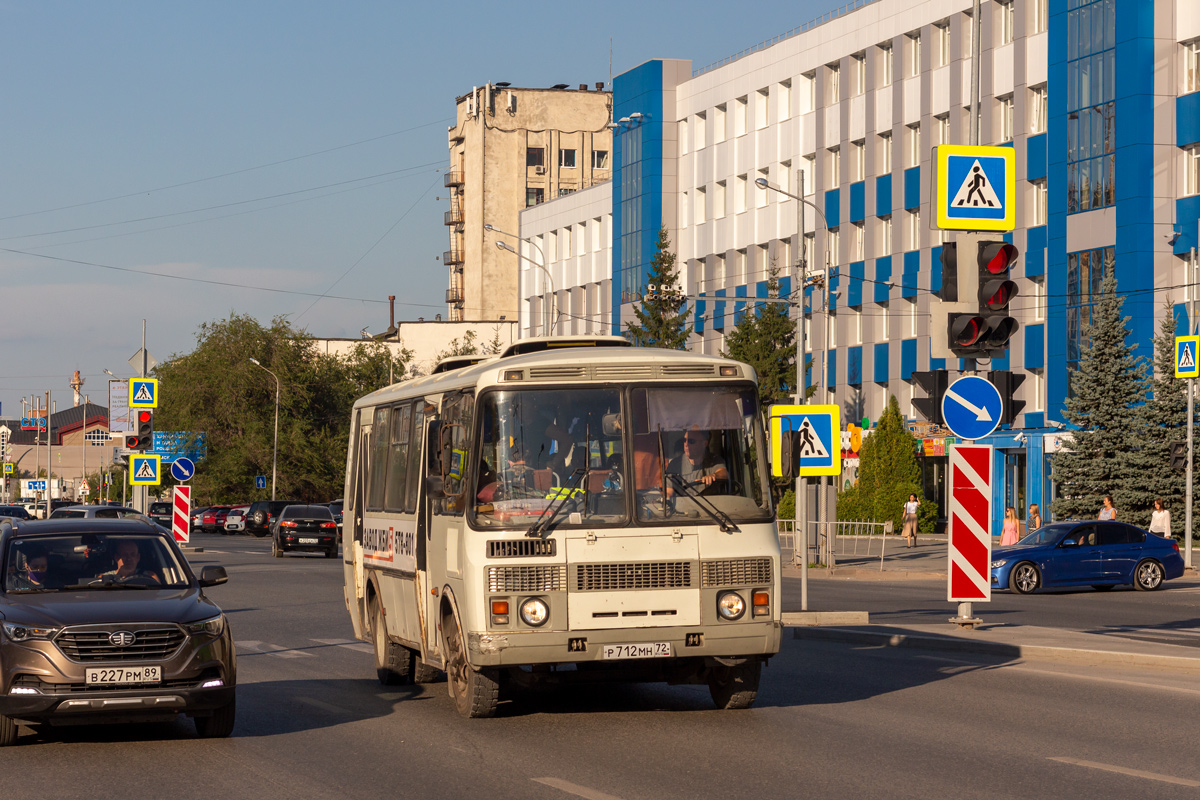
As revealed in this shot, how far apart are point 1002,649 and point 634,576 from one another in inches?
272

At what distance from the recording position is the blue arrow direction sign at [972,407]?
1769 cm

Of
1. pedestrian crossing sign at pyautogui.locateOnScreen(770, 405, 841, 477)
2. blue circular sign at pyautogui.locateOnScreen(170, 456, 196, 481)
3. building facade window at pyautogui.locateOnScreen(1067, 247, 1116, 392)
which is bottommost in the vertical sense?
blue circular sign at pyautogui.locateOnScreen(170, 456, 196, 481)

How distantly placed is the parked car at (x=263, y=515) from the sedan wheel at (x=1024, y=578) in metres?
44.9

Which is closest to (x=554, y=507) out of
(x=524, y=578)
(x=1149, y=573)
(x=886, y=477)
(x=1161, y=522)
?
(x=524, y=578)

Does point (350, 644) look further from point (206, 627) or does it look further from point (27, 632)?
point (27, 632)

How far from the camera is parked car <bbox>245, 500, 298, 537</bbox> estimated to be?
71.3 meters

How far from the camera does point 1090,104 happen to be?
53781 mm

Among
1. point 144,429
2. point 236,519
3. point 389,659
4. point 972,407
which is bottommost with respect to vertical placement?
point 236,519

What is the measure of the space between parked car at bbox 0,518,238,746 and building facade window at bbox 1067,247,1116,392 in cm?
4566

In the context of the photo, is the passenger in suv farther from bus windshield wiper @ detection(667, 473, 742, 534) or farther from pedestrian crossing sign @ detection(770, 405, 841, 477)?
bus windshield wiper @ detection(667, 473, 742, 534)

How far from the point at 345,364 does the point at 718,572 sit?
307ft

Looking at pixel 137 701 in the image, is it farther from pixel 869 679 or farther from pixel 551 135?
pixel 551 135

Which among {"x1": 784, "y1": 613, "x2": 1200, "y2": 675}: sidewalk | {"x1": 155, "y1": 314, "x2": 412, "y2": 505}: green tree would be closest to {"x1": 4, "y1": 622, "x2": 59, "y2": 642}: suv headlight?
{"x1": 784, "y1": 613, "x2": 1200, "y2": 675}: sidewalk

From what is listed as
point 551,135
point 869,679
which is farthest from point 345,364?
point 869,679
